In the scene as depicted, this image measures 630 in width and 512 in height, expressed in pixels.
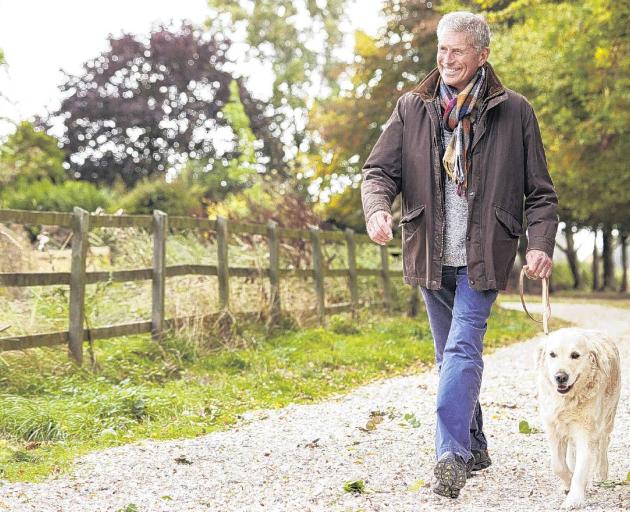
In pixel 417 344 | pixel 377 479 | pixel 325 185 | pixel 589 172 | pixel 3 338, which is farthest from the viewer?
pixel 325 185

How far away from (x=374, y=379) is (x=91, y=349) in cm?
261

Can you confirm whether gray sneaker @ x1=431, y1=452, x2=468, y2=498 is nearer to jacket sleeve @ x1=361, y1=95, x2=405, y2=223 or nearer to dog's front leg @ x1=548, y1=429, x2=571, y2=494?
dog's front leg @ x1=548, y1=429, x2=571, y2=494

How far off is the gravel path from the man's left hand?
40.0 inches

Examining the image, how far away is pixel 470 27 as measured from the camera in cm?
445

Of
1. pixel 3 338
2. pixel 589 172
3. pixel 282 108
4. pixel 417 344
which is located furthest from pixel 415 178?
pixel 282 108

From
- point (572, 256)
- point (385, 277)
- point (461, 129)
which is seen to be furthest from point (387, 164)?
point (572, 256)

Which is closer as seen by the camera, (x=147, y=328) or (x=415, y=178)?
(x=415, y=178)

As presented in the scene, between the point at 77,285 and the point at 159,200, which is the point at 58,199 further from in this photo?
the point at 77,285

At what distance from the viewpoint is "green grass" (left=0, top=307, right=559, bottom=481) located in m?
6.03

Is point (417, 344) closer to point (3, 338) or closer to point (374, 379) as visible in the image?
point (374, 379)

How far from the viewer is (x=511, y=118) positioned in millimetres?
4527

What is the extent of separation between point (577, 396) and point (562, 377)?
0.14 meters

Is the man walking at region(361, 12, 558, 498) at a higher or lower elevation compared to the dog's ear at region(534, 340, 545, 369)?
higher

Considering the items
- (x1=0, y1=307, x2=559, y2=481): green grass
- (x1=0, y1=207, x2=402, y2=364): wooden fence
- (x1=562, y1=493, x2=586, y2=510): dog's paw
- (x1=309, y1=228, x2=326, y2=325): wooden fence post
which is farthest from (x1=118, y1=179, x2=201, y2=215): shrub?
(x1=562, y1=493, x2=586, y2=510): dog's paw
